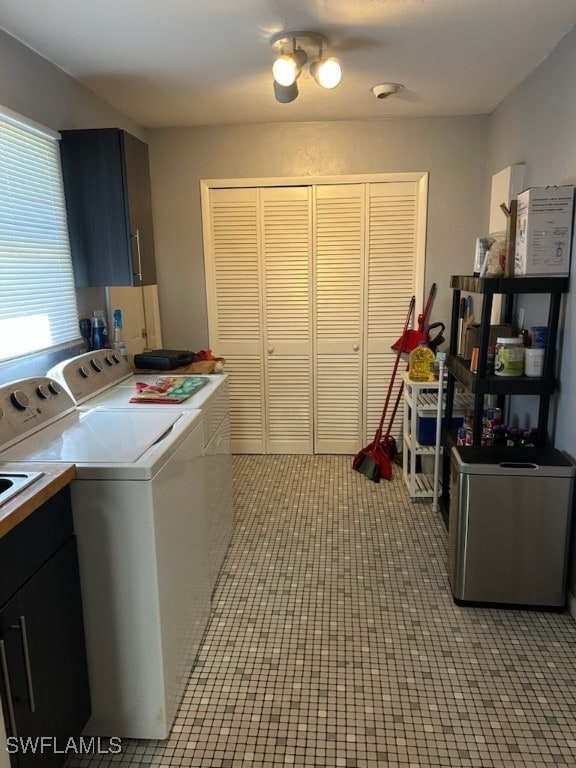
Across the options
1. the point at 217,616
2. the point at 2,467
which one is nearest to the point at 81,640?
the point at 2,467

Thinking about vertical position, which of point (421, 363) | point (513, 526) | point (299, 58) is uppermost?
point (299, 58)

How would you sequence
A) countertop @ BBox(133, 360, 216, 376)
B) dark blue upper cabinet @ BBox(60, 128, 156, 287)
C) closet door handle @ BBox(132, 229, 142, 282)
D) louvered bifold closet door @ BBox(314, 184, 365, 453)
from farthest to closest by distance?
1. louvered bifold closet door @ BBox(314, 184, 365, 453)
2. countertop @ BBox(133, 360, 216, 376)
3. closet door handle @ BBox(132, 229, 142, 282)
4. dark blue upper cabinet @ BBox(60, 128, 156, 287)

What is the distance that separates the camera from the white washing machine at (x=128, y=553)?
4.80ft

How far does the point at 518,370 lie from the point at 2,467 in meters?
2.00

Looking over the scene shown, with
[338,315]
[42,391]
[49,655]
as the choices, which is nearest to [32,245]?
[42,391]

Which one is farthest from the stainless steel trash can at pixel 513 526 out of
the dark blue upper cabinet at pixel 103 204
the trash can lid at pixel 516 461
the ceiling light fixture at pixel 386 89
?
the ceiling light fixture at pixel 386 89

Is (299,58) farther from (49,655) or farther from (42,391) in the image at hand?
(49,655)

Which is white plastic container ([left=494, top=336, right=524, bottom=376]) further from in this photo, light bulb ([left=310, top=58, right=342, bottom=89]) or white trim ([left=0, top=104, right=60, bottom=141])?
white trim ([left=0, top=104, right=60, bottom=141])

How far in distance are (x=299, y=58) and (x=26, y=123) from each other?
1.16m

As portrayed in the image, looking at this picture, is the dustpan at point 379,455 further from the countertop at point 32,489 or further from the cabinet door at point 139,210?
the countertop at point 32,489

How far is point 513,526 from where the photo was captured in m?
2.08

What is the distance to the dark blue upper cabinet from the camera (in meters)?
2.40

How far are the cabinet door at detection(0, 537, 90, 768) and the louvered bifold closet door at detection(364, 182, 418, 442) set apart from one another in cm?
265

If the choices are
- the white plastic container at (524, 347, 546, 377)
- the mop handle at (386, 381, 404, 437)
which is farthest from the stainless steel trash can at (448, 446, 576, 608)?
the mop handle at (386, 381, 404, 437)
